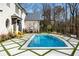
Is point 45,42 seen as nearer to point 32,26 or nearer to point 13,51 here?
point 32,26

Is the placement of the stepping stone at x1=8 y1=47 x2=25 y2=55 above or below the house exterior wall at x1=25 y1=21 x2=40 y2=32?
below

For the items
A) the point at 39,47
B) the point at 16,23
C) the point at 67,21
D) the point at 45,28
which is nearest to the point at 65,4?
the point at 67,21

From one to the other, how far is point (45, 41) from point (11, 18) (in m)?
2.37

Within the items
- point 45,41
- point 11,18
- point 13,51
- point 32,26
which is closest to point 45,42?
point 45,41

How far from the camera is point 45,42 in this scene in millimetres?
6609

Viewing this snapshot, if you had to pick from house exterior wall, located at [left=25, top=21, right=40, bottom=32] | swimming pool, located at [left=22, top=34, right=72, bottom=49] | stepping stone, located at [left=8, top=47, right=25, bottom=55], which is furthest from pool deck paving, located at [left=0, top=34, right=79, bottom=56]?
house exterior wall, located at [left=25, top=21, right=40, bottom=32]

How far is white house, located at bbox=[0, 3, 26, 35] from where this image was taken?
7.19 m

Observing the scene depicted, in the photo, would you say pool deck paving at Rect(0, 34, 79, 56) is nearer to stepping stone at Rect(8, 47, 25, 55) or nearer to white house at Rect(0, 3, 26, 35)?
stepping stone at Rect(8, 47, 25, 55)

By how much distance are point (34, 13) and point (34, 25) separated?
1.95 ft

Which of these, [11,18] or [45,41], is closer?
[45,41]

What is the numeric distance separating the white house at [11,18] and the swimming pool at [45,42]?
76cm

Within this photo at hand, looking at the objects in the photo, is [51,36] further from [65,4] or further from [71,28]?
[65,4]

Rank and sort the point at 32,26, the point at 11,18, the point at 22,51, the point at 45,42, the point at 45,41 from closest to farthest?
the point at 22,51 → the point at 45,42 → the point at 45,41 → the point at 32,26 → the point at 11,18

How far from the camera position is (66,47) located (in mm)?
6020
